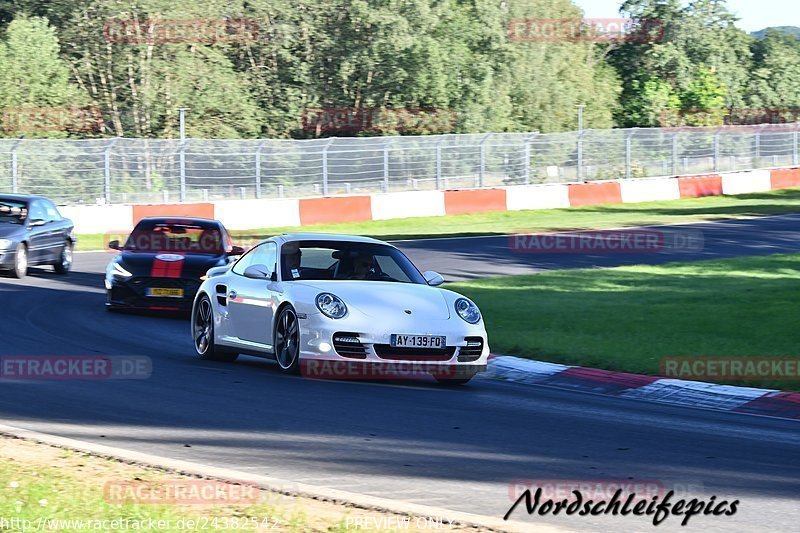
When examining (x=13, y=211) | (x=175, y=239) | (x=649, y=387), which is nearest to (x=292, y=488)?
(x=649, y=387)

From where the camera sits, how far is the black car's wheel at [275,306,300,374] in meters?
11.6

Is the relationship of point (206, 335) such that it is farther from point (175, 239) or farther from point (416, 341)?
point (175, 239)

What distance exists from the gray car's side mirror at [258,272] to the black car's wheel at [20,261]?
10.3 m

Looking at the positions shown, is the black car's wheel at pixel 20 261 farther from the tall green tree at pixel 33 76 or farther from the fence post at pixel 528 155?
the tall green tree at pixel 33 76

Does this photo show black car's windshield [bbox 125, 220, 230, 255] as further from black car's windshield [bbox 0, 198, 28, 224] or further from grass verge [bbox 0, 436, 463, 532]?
grass verge [bbox 0, 436, 463, 532]

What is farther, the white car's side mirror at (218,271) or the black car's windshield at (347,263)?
the white car's side mirror at (218,271)

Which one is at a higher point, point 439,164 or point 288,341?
point 439,164

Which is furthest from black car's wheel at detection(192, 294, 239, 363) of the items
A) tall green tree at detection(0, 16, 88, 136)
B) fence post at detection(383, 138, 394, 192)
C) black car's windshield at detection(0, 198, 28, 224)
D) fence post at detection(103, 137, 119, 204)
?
tall green tree at detection(0, 16, 88, 136)

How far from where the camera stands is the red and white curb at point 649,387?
10.9 metres

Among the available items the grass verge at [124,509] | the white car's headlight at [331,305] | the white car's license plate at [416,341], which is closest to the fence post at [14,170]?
the white car's headlight at [331,305]

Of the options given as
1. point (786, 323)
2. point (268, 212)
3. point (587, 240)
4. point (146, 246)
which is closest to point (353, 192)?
point (268, 212)

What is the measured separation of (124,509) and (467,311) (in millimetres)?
5973

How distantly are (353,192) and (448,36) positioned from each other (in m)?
29.3

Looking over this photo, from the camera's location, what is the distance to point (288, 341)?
11812 millimetres
